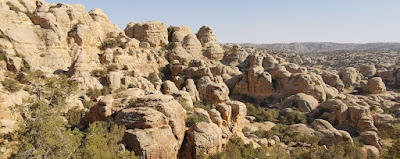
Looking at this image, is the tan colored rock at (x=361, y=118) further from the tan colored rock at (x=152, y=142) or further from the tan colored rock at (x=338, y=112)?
the tan colored rock at (x=152, y=142)

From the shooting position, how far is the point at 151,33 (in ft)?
169

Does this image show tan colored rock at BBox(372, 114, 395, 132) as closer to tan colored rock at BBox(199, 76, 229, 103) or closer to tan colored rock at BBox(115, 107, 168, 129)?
tan colored rock at BBox(199, 76, 229, 103)

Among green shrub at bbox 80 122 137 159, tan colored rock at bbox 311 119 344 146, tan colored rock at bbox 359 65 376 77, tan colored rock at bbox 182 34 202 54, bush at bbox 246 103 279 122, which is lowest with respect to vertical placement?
bush at bbox 246 103 279 122

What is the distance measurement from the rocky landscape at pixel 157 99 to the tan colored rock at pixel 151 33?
258 mm

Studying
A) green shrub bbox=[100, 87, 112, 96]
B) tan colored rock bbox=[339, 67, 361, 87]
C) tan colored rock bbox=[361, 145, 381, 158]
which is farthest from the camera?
tan colored rock bbox=[339, 67, 361, 87]

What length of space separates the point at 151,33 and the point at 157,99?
38529 millimetres

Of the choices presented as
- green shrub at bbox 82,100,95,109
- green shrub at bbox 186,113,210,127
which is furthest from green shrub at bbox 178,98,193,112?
green shrub at bbox 82,100,95,109

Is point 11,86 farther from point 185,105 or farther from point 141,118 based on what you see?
point 185,105

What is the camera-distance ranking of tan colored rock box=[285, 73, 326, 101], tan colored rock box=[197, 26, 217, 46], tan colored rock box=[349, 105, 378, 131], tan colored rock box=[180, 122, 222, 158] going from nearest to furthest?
tan colored rock box=[180, 122, 222, 158] → tan colored rock box=[349, 105, 378, 131] → tan colored rock box=[285, 73, 326, 101] → tan colored rock box=[197, 26, 217, 46]

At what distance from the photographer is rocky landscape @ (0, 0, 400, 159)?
41.5 feet

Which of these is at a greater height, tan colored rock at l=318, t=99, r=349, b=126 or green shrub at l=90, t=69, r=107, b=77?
green shrub at l=90, t=69, r=107, b=77

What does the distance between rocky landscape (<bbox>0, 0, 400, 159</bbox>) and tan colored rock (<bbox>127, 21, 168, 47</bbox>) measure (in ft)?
0.85

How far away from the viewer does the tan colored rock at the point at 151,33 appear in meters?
50.8

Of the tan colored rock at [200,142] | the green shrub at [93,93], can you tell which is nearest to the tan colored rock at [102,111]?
the tan colored rock at [200,142]
